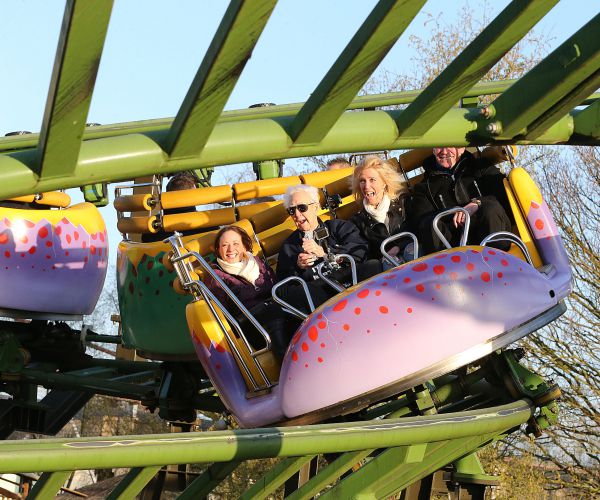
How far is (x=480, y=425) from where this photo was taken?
14.9 feet

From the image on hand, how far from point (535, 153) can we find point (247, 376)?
353 inches

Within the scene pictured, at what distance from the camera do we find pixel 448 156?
5109 millimetres

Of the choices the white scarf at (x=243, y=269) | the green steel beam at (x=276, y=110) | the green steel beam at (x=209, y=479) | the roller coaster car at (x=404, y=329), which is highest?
the green steel beam at (x=276, y=110)

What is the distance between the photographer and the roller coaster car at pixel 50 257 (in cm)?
707

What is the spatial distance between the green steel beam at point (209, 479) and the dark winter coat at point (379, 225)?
1.19m

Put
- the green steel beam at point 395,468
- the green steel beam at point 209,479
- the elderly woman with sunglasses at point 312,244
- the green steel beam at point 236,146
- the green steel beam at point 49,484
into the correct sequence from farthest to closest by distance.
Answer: the green steel beam at point 209,479
the elderly woman with sunglasses at point 312,244
the green steel beam at point 395,468
the green steel beam at point 49,484
the green steel beam at point 236,146

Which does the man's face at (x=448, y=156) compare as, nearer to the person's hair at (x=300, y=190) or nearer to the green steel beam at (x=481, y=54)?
the person's hair at (x=300, y=190)

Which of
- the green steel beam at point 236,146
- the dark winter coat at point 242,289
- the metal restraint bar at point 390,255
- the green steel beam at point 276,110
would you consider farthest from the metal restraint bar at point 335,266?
the green steel beam at point 236,146

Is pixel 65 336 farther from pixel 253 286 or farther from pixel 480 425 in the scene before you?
pixel 480 425

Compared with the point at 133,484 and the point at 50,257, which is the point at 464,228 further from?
the point at 50,257

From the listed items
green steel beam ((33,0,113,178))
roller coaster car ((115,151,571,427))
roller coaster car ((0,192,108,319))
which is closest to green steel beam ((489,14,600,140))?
green steel beam ((33,0,113,178))

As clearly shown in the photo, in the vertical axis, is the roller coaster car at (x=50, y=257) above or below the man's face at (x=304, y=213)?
above

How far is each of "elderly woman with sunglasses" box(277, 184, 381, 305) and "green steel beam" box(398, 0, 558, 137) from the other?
6.82 feet

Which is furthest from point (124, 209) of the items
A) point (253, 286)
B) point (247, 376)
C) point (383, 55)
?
point (383, 55)
